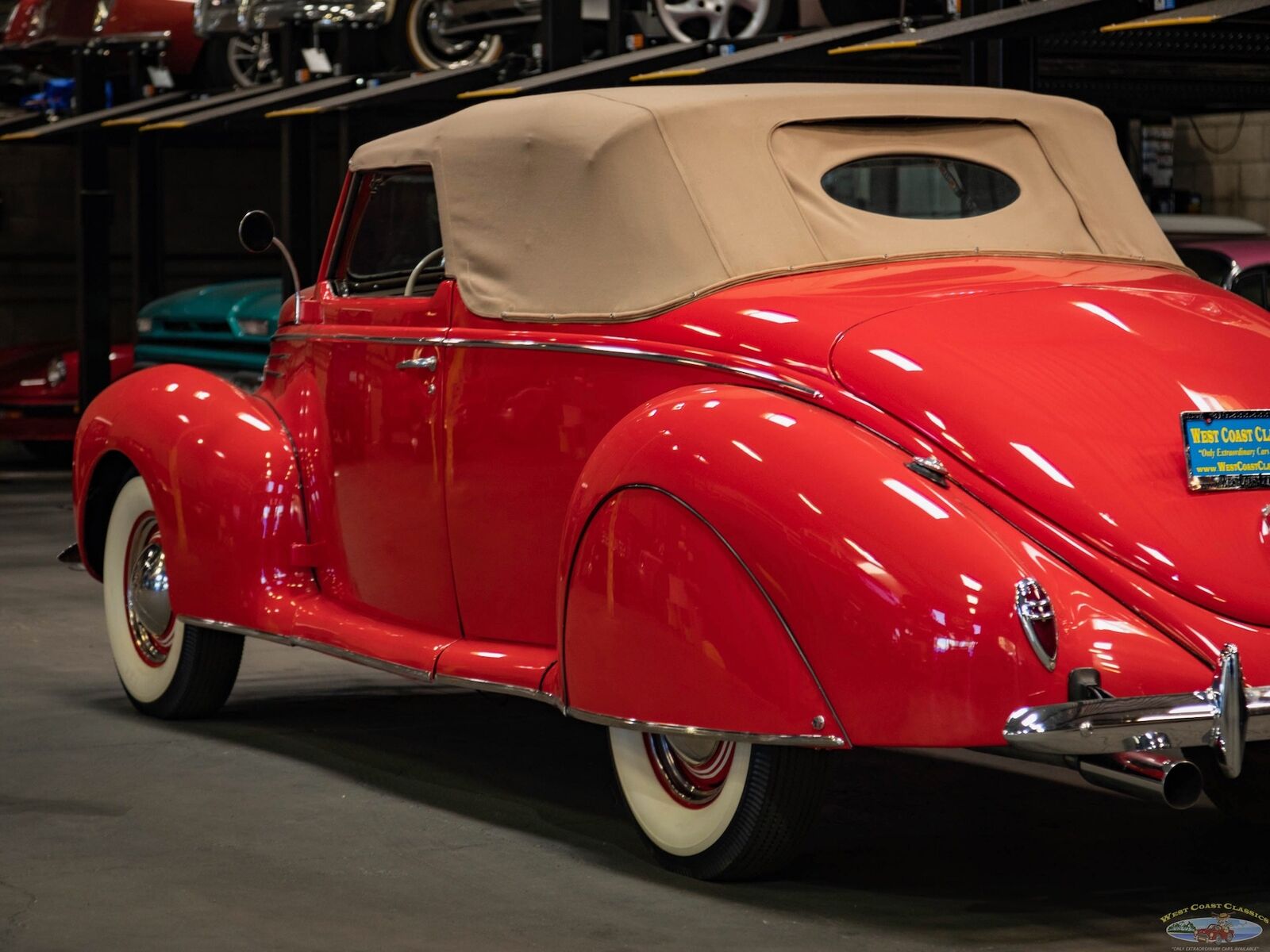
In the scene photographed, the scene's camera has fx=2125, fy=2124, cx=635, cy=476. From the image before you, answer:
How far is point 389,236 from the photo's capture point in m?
6.32

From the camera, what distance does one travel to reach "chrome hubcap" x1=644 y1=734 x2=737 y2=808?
457 cm

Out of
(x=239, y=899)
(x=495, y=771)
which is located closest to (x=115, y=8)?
(x=495, y=771)

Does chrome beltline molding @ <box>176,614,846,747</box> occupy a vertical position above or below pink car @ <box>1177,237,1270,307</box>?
below

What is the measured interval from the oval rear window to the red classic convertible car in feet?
0.04

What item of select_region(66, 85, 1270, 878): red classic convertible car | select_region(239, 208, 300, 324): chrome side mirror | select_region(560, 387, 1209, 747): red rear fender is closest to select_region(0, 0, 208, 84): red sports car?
select_region(239, 208, 300, 324): chrome side mirror

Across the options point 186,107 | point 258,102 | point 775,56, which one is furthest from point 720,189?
point 186,107

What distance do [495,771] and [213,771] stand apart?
0.79 m

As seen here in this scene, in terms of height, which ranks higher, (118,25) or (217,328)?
(118,25)

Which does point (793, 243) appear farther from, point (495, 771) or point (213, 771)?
point (213, 771)

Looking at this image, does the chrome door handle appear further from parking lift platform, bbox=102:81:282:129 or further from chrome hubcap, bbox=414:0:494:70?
parking lift platform, bbox=102:81:282:129

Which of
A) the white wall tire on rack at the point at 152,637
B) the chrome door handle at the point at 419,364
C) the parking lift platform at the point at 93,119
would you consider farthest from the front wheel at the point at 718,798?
the parking lift platform at the point at 93,119

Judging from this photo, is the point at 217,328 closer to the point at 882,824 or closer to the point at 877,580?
the point at 882,824

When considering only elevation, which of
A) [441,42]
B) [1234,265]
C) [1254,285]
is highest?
[441,42]

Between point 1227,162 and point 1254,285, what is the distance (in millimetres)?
7885
